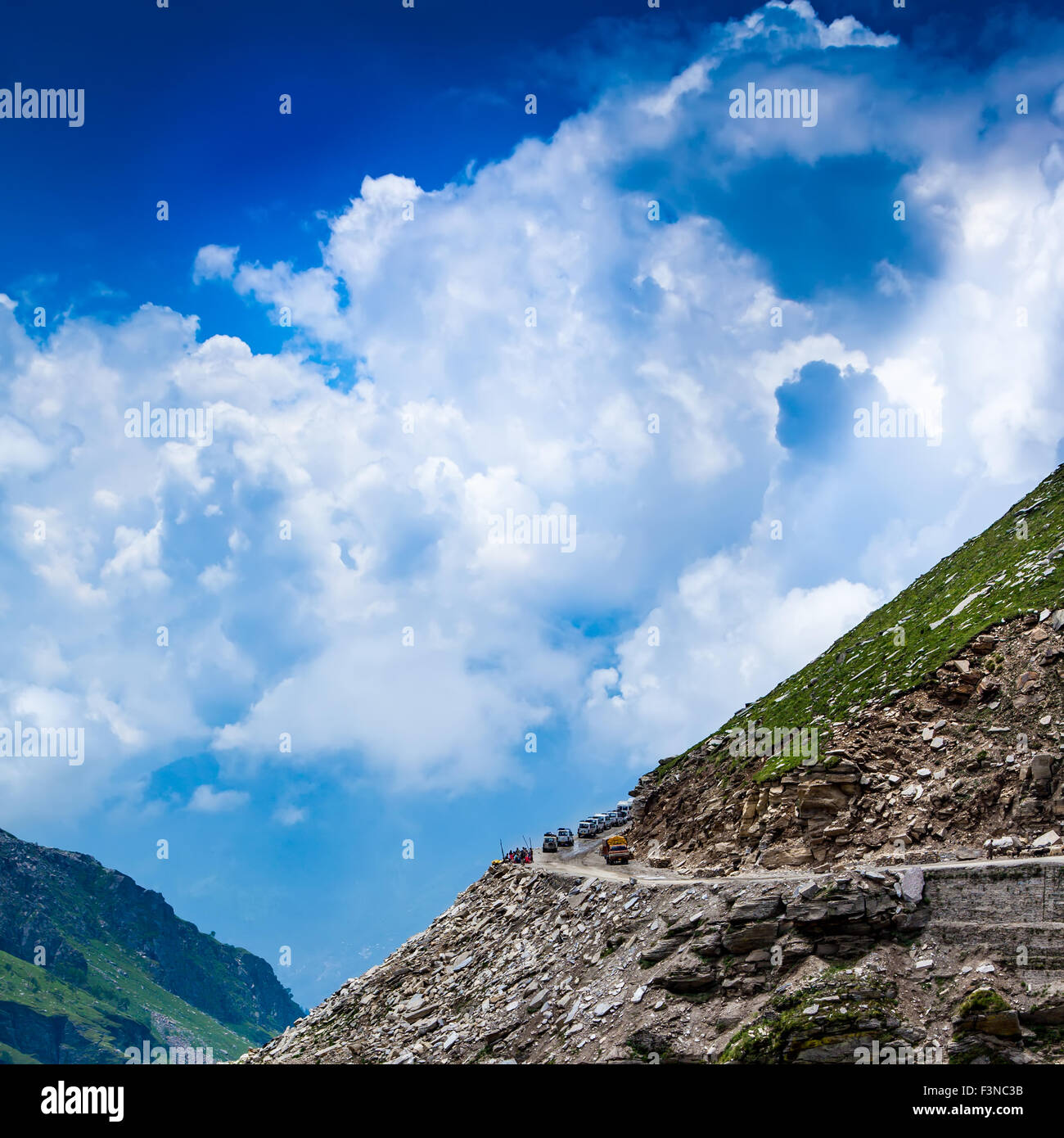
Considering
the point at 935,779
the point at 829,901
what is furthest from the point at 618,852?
the point at 829,901

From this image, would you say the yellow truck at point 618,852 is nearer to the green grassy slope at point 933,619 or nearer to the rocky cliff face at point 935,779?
the rocky cliff face at point 935,779

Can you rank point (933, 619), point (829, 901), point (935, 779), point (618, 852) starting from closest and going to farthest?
point (829, 901)
point (935, 779)
point (933, 619)
point (618, 852)

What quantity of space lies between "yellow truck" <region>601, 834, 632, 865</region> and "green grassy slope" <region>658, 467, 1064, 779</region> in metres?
9.44

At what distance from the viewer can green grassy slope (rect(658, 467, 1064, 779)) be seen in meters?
47.8

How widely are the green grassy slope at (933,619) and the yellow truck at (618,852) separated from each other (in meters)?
9.44

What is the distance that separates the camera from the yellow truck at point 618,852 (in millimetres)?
56656

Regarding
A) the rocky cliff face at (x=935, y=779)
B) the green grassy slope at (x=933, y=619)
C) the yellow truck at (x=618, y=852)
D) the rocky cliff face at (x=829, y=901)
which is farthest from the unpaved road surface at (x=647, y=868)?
the green grassy slope at (x=933, y=619)

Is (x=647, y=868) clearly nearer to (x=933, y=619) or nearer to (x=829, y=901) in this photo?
(x=829, y=901)

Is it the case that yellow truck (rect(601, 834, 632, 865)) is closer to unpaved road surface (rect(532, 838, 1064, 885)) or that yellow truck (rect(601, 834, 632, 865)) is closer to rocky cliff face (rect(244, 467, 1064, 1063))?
unpaved road surface (rect(532, 838, 1064, 885))

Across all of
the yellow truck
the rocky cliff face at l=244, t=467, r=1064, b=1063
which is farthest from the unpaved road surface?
the yellow truck

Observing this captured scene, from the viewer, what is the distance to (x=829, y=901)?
33500 millimetres

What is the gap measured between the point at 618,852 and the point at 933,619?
23.8 m
